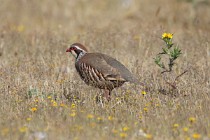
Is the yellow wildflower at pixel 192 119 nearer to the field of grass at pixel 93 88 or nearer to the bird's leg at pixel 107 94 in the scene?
the field of grass at pixel 93 88

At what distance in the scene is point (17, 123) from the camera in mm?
6867

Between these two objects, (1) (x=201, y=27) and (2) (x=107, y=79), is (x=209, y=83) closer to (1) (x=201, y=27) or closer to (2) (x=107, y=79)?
(2) (x=107, y=79)

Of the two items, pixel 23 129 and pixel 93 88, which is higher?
pixel 93 88

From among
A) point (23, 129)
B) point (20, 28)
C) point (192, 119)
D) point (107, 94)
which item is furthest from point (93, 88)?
point (20, 28)

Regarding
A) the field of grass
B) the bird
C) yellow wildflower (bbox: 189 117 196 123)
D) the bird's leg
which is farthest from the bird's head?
yellow wildflower (bbox: 189 117 196 123)

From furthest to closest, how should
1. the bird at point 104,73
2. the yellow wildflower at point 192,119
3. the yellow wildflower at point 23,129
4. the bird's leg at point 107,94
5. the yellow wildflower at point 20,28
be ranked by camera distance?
the yellow wildflower at point 20,28
the bird's leg at point 107,94
the bird at point 104,73
the yellow wildflower at point 192,119
the yellow wildflower at point 23,129

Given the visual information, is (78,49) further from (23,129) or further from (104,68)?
(23,129)

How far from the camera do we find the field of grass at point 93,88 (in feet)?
22.2

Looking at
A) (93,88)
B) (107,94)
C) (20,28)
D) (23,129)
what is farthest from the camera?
(20,28)

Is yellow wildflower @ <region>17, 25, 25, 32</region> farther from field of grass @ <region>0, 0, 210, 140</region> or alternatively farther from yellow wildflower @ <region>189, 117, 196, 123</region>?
yellow wildflower @ <region>189, 117, 196, 123</region>

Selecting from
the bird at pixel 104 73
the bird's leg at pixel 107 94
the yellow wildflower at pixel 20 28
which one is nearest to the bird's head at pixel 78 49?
the bird at pixel 104 73

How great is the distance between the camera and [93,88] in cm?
936

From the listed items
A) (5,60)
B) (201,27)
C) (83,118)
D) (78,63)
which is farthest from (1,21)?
(83,118)

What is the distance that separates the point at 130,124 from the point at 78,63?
7.15 ft
